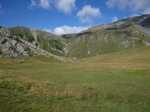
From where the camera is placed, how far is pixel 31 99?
21.3 m

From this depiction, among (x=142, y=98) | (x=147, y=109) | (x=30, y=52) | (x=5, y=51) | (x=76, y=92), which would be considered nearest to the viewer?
(x=147, y=109)

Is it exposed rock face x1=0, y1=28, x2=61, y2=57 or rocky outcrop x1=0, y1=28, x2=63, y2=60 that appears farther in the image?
exposed rock face x1=0, y1=28, x2=61, y2=57

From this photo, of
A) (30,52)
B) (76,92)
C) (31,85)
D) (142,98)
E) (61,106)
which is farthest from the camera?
(30,52)

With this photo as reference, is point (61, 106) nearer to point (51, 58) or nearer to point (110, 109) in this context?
point (110, 109)

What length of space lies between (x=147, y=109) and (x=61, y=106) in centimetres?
703

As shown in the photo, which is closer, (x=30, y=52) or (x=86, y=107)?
(x=86, y=107)

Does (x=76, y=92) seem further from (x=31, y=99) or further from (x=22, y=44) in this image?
(x=22, y=44)

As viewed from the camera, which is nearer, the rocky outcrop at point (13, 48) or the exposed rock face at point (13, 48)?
the rocky outcrop at point (13, 48)

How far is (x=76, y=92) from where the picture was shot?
79.4 ft

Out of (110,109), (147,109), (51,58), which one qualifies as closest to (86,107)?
(110,109)

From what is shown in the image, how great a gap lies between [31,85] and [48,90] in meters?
4.00

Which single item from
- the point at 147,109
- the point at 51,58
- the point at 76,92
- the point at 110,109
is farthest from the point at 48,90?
the point at 51,58

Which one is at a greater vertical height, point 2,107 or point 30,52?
point 30,52

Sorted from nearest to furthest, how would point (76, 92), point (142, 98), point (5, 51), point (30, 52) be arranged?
point (142, 98) → point (76, 92) → point (5, 51) → point (30, 52)
